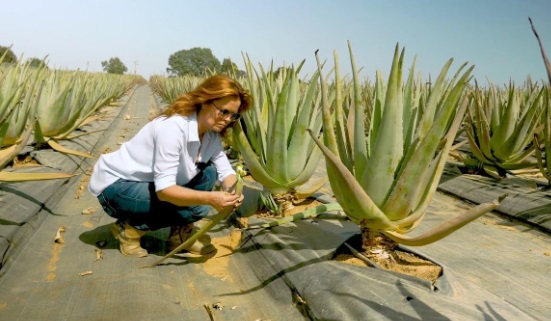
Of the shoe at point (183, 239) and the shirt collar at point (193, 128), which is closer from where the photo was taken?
the shirt collar at point (193, 128)

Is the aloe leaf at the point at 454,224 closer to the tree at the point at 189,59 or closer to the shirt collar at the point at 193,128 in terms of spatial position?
the shirt collar at the point at 193,128

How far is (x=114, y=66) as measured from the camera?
71.7 m

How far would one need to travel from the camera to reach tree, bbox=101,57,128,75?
6995cm

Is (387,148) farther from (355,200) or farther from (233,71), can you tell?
(233,71)

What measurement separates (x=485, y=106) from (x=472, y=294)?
3.30m

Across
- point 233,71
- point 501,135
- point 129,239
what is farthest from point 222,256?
point 501,135

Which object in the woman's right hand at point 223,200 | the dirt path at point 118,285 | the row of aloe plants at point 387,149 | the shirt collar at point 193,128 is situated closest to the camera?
the row of aloe plants at point 387,149

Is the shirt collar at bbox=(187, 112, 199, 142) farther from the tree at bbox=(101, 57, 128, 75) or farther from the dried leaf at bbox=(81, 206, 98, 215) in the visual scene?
the tree at bbox=(101, 57, 128, 75)

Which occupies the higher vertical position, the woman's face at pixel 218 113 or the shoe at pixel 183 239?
the woman's face at pixel 218 113

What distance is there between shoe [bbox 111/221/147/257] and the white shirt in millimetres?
226

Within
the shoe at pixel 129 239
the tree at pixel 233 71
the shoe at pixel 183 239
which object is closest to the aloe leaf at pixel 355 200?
the shoe at pixel 183 239

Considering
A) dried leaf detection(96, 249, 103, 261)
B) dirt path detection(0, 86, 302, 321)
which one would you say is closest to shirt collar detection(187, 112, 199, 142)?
dirt path detection(0, 86, 302, 321)

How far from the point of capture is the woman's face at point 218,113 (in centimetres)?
210

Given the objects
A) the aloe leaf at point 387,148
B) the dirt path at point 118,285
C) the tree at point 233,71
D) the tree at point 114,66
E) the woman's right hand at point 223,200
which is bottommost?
the dirt path at point 118,285
